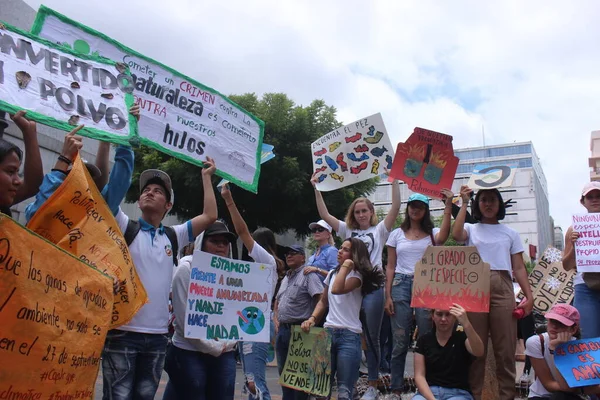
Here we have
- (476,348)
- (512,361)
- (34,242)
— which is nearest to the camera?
(34,242)

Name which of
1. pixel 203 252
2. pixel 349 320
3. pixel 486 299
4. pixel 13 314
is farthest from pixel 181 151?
pixel 486 299

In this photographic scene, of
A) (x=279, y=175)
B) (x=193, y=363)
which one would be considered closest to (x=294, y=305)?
(x=193, y=363)

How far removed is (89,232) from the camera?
8.91 feet

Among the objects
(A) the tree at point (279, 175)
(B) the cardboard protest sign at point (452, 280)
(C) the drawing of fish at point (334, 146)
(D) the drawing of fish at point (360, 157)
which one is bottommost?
(B) the cardboard protest sign at point (452, 280)

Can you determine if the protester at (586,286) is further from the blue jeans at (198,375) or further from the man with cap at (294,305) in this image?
the blue jeans at (198,375)

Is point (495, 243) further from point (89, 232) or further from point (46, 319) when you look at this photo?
point (46, 319)

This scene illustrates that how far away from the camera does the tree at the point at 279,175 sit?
59.9 ft

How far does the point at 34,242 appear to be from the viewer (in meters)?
2.10

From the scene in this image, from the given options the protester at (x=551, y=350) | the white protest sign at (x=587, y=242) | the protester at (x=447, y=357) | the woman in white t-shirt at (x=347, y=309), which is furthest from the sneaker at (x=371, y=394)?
the white protest sign at (x=587, y=242)

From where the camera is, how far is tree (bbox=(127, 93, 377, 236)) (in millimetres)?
18250

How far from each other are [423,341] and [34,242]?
2.96 metres

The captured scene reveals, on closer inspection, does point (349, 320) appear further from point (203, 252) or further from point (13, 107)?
point (13, 107)

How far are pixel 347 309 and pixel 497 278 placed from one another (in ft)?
4.36

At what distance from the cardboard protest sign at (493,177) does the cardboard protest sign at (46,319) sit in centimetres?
350
